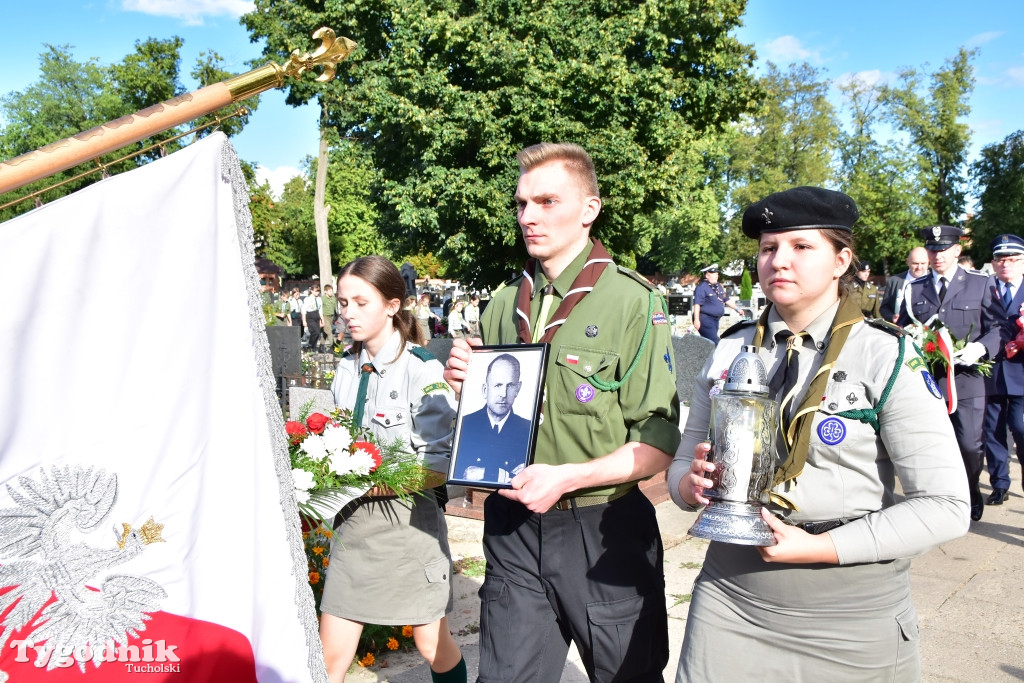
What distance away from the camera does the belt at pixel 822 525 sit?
7.52 ft

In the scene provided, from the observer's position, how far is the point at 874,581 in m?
2.30

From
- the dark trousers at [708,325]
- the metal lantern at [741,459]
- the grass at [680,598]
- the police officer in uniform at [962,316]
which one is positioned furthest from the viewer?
the dark trousers at [708,325]

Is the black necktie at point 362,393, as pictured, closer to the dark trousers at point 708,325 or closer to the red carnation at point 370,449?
the red carnation at point 370,449

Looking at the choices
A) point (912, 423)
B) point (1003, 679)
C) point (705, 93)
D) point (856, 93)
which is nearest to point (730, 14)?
point (705, 93)

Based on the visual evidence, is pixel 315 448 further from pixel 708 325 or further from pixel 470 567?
pixel 708 325

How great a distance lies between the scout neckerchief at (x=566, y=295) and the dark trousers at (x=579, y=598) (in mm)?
631

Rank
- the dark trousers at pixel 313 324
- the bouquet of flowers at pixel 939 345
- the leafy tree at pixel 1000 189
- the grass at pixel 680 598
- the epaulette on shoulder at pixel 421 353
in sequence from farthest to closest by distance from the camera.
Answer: the leafy tree at pixel 1000 189 → the dark trousers at pixel 313 324 → the bouquet of flowers at pixel 939 345 → the grass at pixel 680 598 → the epaulette on shoulder at pixel 421 353

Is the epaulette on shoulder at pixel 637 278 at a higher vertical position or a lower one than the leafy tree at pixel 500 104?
lower

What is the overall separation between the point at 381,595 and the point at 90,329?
185 centimetres

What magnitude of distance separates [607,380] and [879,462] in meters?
0.95

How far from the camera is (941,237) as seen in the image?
302 inches

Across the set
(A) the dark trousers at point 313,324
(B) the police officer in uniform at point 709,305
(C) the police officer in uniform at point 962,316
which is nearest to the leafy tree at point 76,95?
(A) the dark trousers at point 313,324

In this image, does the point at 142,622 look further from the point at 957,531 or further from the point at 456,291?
the point at 456,291

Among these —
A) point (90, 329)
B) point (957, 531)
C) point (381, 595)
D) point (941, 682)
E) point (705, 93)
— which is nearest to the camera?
point (957, 531)
